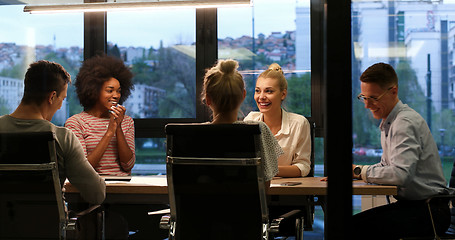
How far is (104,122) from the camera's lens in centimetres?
323

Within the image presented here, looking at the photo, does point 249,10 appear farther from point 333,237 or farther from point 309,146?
point 333,237

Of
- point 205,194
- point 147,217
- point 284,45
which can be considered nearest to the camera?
point 205,194

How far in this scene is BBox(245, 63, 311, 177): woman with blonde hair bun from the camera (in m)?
3.08

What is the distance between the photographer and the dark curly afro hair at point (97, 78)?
3.40 m

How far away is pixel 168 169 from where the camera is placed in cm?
205

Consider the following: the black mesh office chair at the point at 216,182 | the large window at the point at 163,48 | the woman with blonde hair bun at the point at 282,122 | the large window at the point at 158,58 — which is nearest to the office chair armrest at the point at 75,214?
the black mesh office chair at the point at 216,182

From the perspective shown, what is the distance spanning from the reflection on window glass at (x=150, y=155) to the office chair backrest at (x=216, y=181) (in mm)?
2050

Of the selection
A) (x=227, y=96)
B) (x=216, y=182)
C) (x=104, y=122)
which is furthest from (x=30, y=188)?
(x=104, y=122)

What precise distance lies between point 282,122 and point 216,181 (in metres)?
1.25

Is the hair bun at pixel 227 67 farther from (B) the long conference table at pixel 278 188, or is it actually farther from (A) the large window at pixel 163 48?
(A) the large window at pixel 163 48

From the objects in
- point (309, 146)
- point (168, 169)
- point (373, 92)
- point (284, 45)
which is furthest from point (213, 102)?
point (284, 45)

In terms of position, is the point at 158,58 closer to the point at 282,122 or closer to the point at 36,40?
the point at 36,40

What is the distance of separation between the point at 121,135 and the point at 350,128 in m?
2.06

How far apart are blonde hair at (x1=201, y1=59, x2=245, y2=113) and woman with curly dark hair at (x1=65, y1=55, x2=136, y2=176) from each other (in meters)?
1.13
